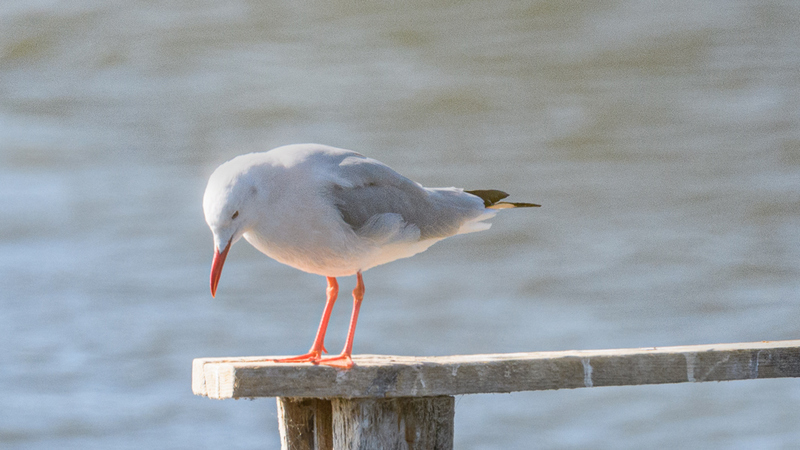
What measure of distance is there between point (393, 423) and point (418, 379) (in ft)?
0.55

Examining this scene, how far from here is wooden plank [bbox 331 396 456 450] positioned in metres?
2.56

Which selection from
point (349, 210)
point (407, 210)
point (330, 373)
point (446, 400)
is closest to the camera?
point (330, 373)

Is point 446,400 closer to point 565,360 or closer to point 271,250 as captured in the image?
point 565,360

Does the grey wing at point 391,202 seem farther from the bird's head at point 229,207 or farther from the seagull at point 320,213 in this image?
the bird's head at point 229,207

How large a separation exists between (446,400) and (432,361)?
0.15m

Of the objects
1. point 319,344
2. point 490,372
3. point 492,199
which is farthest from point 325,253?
point 492,199

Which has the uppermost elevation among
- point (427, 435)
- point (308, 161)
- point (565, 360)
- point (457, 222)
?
point (308, 161)

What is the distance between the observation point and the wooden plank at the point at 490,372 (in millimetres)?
2461

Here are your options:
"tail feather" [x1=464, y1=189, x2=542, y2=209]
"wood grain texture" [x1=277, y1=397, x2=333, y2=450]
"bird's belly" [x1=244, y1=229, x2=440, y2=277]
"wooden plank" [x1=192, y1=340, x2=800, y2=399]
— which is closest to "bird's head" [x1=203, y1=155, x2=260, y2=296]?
"bird's belly" [x1=244, y1=229, x2=440, y2=277]

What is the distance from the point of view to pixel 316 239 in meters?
2.71

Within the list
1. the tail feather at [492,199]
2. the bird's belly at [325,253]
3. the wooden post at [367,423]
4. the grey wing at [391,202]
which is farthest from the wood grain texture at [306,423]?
the tail feather at [492,199]

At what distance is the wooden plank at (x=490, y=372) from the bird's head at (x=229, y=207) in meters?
0.27

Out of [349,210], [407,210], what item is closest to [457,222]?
[407,210]

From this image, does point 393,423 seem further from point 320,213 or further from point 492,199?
point 492,199
